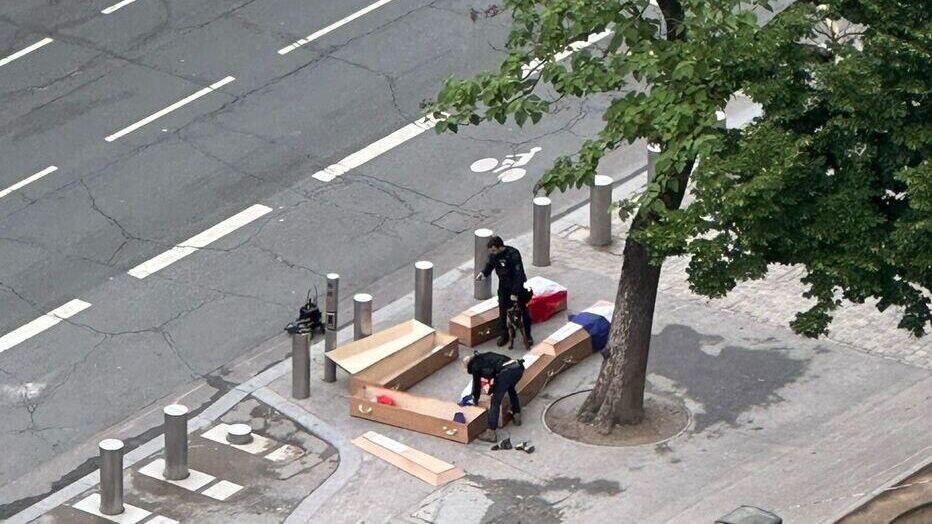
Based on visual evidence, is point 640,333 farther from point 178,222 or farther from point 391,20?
point 391,20

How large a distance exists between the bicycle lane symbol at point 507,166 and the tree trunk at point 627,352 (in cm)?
536

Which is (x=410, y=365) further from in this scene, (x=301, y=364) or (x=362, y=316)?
(x=301, y=364)

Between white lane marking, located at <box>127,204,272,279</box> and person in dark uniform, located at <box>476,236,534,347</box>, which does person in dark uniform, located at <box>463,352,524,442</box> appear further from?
white lane marking, located at <box>127,204,272,279</box>

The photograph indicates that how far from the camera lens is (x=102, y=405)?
1850cm

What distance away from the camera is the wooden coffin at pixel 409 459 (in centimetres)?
1683

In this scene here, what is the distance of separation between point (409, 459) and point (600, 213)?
5.16 metres

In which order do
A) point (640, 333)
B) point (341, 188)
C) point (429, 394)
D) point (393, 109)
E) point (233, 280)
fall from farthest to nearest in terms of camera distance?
point (393, 109) < point (341, 188) < point (233, 280) < point (429, 394) < point (640, 333)

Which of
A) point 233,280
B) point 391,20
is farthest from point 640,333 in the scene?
point 391,20

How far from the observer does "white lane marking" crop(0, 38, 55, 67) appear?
25797 millimetres

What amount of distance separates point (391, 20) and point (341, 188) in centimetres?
457

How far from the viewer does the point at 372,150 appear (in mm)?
23109

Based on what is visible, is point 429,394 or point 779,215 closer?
point 779,215

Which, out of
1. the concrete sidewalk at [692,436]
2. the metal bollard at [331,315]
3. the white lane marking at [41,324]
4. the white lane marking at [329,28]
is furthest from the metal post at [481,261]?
the white lane marking at [329,28]

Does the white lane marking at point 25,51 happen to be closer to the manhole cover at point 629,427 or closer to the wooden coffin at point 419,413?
the wooden coffin at point 419,413
